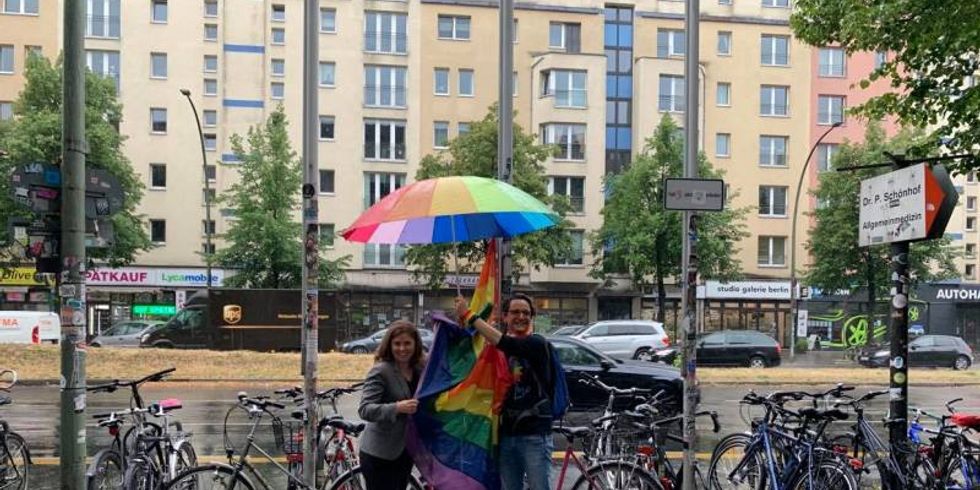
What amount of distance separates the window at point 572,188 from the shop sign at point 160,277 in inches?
721

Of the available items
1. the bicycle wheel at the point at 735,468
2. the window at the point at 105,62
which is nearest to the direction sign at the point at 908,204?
the bicycle wheel at the point at 735,468

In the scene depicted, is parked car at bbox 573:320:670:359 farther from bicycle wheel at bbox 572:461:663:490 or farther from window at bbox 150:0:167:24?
window at bbox 150:0:167:24

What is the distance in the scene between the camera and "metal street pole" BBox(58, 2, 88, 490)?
6766 millimetres

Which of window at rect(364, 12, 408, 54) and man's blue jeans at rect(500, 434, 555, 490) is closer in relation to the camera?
man's blue jeans at rect(500, 434, 555, 490)

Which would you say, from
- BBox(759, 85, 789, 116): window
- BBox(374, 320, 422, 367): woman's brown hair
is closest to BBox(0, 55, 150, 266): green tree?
BBox(374, 320, 422, 367): woman's brown hair

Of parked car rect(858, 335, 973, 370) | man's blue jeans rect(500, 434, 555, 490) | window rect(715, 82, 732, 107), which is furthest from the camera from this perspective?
window rect(715, 82, 732, 107)

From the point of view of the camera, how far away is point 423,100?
45.2 meters

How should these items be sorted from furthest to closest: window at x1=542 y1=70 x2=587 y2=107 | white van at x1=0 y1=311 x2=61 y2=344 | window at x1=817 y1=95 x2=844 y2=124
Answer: window at x1=817 y1=95 x2=844 y2=124, window at x1=542 y1=70 x2=587 y2=107, white van at x1=0 y1=311 x2=61 y2=344

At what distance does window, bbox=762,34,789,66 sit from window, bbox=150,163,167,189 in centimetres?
3470

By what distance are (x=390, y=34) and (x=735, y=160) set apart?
2104cm

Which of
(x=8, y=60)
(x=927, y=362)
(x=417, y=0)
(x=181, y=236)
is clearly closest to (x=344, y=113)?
(x=417, y=0)

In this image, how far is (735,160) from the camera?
1841 inches

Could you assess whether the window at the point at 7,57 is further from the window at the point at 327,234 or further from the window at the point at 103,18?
the window at the point at 327,234

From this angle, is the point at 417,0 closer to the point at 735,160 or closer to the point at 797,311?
the point at 735,160
